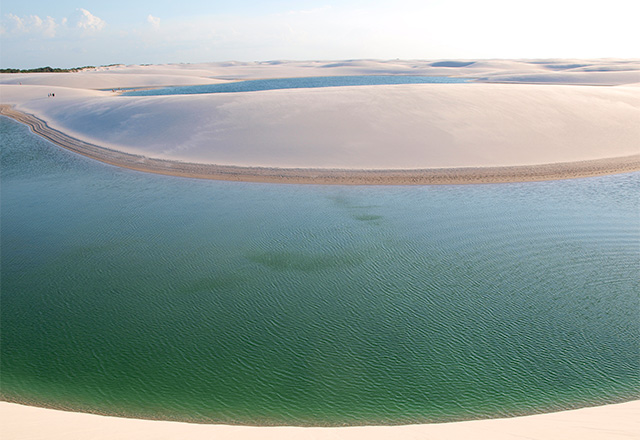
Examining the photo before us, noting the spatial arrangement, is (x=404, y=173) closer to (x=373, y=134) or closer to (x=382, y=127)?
(x=373, y=134)

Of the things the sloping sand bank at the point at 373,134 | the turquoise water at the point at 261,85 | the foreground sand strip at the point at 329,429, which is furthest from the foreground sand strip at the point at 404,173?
the turquoise water at the point at 261,85

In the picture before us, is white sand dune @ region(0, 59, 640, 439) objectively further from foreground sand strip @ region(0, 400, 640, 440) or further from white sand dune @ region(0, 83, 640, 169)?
foreground sand strip @ region(0, 400, 640, 440)

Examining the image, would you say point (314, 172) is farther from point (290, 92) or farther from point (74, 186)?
point (290, 92)

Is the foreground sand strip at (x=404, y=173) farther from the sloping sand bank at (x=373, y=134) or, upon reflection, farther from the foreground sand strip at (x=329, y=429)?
the foreground sand strip at (x=329, y=429)

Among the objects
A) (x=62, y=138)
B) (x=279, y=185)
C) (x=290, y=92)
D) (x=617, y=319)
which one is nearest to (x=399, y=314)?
(x=617, y=319)

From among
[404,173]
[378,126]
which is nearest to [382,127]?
[378,126]
